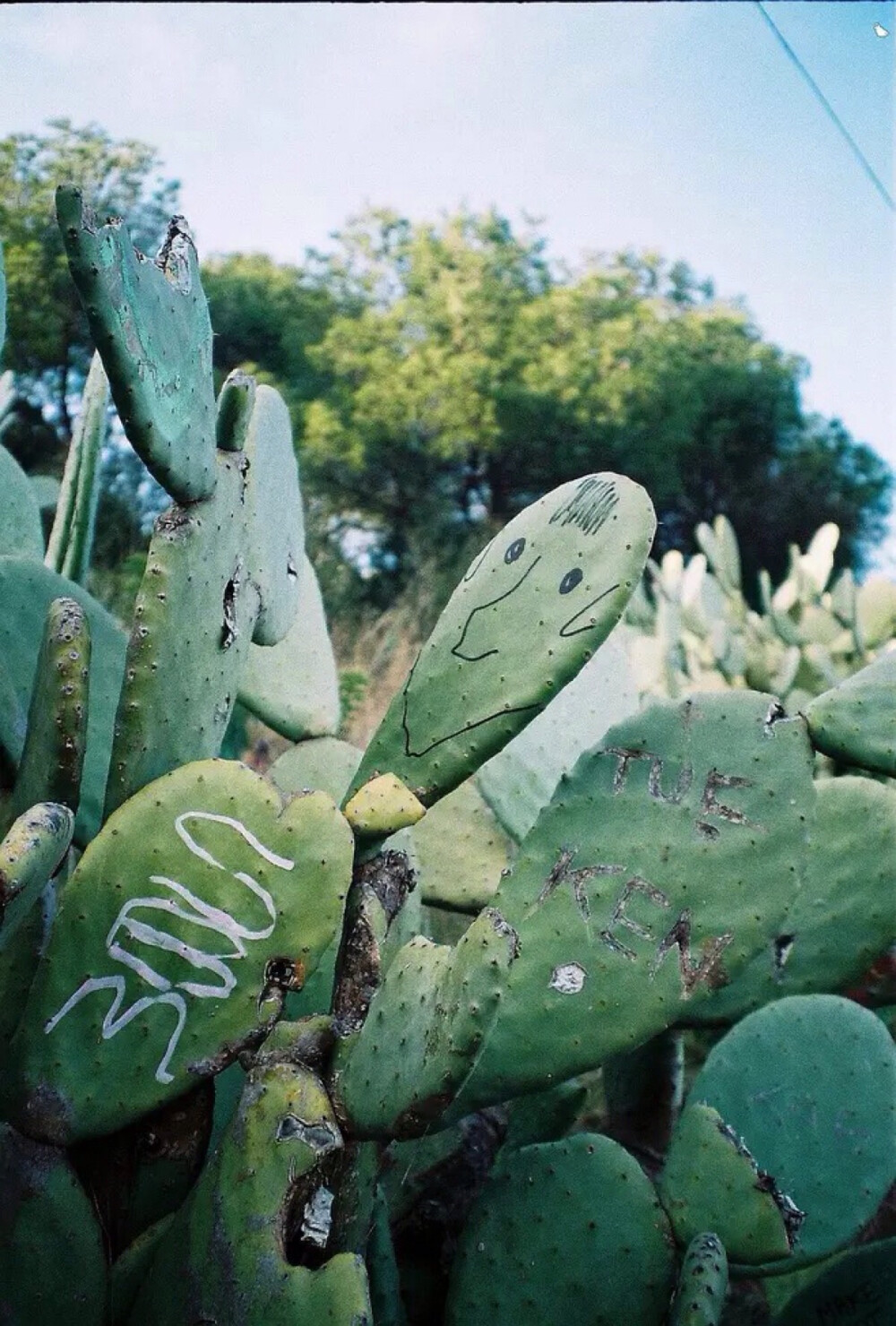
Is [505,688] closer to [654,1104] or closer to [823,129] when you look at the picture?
[654,1104]

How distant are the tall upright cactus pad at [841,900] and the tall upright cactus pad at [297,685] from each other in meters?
0.48

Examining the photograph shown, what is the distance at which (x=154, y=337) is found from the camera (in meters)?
0.80

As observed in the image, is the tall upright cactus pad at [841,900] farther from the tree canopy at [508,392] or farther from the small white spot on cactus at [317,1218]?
the tree canopy at [508,392]

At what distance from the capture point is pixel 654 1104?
137cm

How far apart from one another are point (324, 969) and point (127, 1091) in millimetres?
288

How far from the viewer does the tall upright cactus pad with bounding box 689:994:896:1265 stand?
1.10 meters

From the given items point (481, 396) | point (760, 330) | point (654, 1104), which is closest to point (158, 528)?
point (654, 1104)

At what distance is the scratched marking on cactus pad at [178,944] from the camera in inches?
31.7

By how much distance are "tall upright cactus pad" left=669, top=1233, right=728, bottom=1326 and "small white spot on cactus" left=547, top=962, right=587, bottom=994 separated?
21 centimetres

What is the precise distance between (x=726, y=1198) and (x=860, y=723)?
366 mm

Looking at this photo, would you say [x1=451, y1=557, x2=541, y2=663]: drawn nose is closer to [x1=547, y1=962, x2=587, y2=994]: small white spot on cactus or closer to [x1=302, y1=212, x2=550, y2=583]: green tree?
[x1=547, y1=962, x2=587, y2=994]: small white spot on cactus

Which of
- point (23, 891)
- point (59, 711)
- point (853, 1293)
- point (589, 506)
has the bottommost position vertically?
point (853, 1293)

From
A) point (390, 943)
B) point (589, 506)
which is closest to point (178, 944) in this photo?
point (390, 943)

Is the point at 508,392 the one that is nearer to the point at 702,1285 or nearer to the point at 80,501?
the point at 80,501
